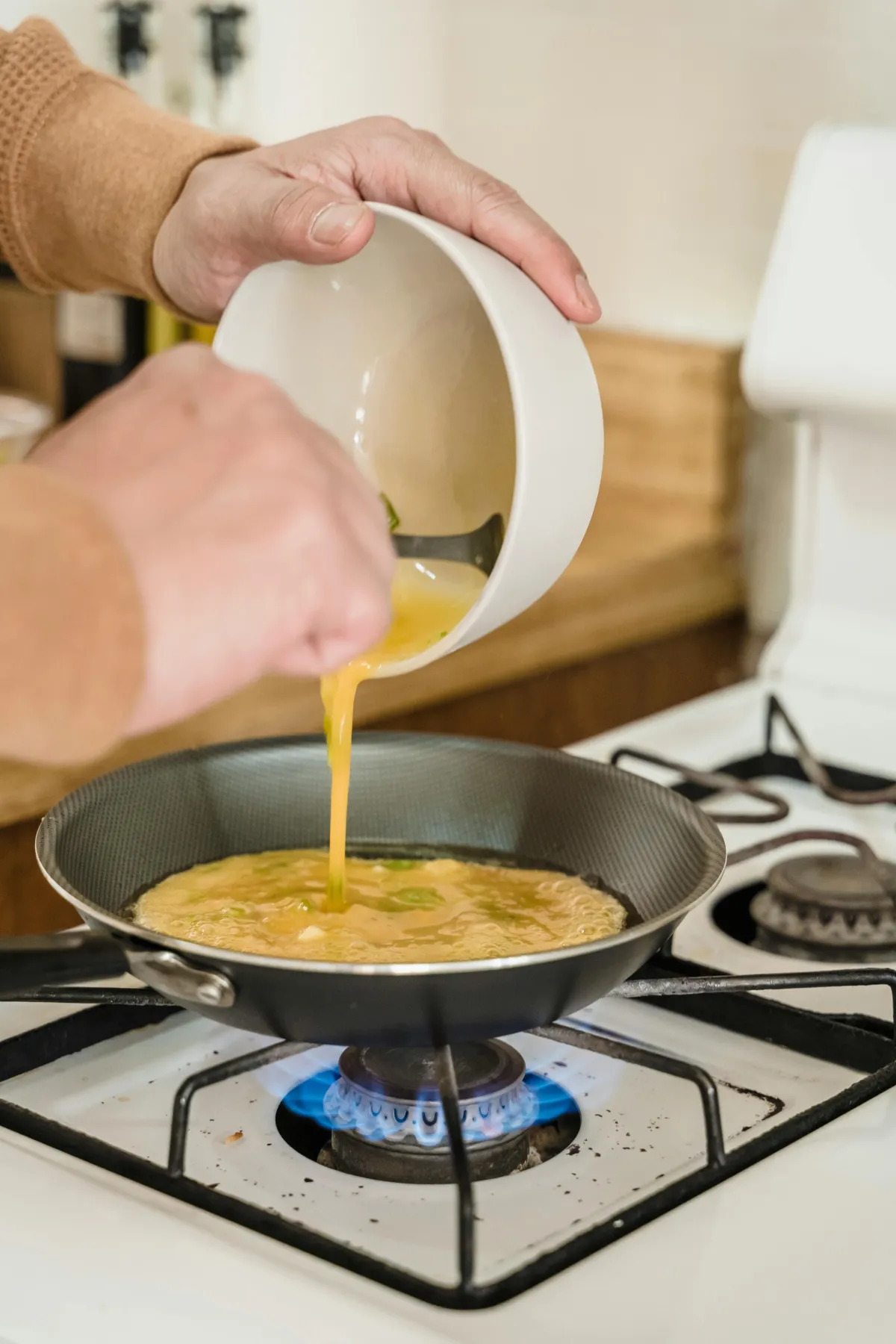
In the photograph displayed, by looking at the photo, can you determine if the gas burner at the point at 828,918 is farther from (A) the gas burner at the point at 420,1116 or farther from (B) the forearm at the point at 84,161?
(B) the forearm at the point at 84,161

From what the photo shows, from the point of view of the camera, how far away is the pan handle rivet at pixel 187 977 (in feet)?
2.04

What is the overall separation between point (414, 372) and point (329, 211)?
0.13 metres

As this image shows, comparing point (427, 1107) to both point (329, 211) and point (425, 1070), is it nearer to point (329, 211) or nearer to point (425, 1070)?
point (425, 1070)

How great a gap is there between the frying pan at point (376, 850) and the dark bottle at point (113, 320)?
2.80ft

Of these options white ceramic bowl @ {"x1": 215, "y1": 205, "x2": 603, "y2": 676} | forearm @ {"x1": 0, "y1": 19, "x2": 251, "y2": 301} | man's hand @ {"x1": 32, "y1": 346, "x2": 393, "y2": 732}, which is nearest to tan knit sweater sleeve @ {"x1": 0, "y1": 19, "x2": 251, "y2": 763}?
forearm @ {"x1": 0, "y1": 19, "x2": 251, "y2": 301}

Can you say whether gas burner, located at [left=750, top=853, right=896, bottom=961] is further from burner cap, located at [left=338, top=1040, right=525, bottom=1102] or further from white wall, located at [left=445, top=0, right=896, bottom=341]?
white wall, located at [left=445, top=0, right=896, bottom=341]

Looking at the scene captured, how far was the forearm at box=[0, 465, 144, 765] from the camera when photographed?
1.59 feet

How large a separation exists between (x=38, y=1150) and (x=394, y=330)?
452 millimetres

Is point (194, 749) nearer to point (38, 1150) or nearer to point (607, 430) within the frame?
point (38, 1150)

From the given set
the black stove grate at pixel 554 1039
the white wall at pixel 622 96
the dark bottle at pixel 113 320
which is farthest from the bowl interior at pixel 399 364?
the dark bottle at pixel 113 320

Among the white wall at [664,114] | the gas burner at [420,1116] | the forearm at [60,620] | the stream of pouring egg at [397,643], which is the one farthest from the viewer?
the white wall at [664,114]

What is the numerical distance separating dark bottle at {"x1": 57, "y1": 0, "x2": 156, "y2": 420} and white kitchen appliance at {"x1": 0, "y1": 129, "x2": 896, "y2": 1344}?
0.83m

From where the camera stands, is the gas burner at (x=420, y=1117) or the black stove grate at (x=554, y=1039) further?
the gas burner at (x=420, y=1117)

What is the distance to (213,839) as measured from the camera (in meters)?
0.90
